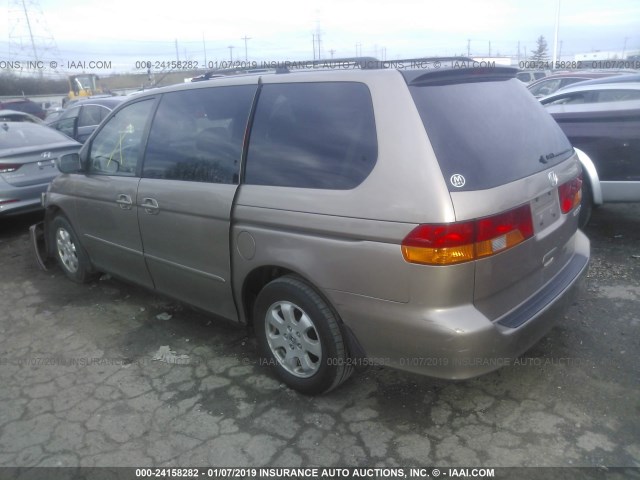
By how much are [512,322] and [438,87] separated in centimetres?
119

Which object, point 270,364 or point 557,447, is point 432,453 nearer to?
point 557,447

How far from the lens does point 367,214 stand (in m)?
2.39

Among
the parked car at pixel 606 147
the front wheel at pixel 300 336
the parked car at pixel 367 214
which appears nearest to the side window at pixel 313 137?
the parked car at pixel 367 214

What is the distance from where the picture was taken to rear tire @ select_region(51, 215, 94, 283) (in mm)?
4699

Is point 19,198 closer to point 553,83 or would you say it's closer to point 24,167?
point 24,167

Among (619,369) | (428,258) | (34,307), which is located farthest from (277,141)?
A: (34,307)

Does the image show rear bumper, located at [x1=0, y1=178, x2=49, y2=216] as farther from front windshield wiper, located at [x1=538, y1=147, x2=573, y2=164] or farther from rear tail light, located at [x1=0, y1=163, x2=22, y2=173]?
front windshield wiper, located at [x1=538, y1=147, x2=573, y2=164]

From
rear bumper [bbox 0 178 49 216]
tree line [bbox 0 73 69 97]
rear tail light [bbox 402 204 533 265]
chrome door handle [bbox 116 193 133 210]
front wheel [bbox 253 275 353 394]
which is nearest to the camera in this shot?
rear tail light [bbox 402 204 533 265]

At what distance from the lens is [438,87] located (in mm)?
2535

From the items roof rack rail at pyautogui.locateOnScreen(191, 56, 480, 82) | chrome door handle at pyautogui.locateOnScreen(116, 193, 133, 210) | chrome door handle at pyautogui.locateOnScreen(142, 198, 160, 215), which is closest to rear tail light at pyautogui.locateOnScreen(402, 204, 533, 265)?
roof rack rail at pyautogui.locateOnScreen(191, 56, 480, 82)

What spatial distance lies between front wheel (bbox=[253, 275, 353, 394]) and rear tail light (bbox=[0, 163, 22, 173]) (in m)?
4.75

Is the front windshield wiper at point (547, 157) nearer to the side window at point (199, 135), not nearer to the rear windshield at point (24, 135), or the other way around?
the side window at point (199, 135)

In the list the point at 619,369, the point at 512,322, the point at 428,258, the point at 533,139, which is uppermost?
the point at 533,139

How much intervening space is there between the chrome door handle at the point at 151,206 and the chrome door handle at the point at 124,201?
20 cm
